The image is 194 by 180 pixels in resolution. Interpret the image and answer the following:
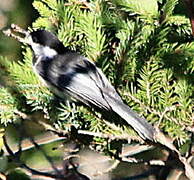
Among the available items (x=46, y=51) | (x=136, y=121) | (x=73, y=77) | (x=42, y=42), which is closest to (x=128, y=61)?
(x=136, y=121)

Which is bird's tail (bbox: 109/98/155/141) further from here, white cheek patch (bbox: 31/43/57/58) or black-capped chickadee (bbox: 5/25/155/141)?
white cheek patch (bbox: 31/43/57/58)

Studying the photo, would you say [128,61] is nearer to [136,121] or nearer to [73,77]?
[136,121]

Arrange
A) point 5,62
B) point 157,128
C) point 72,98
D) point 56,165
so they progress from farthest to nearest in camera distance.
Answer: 1. point 56,165
2. point 72,98
3. point 5,62
4. point 157,128

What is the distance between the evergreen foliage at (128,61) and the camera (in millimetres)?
1064

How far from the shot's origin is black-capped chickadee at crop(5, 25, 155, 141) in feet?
3.96

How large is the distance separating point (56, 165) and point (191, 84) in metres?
0.63

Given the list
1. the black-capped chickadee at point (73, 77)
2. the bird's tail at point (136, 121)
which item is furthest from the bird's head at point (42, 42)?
the bird's tail at point (136, 121)

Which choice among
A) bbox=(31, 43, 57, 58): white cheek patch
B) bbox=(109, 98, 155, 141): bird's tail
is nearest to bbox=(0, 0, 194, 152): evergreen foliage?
bbox=(109, 98, 155, 141): bird's tail

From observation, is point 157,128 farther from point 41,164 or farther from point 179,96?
point 41,164

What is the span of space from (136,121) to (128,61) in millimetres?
120

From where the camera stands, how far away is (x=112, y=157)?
1114 millimetres

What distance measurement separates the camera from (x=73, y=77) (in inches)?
59.7

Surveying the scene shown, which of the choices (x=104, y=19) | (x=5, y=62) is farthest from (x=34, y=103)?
(x=104, y=19)

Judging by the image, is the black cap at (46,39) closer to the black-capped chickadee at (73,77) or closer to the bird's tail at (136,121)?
the black-capped chickadee at (73,77)
